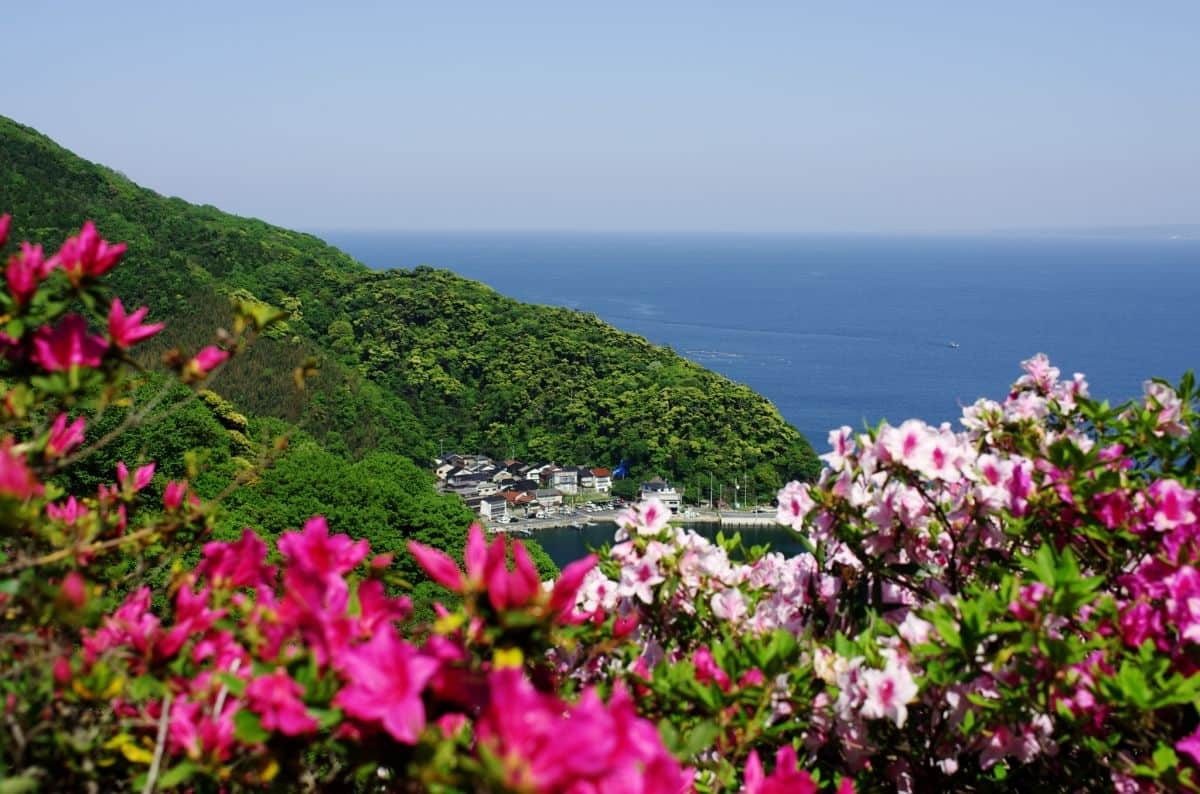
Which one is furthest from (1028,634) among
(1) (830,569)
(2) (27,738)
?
(2) (27,738)

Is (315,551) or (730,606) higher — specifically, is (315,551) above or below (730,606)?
above

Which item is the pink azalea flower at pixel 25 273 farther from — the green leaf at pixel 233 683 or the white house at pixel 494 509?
the white house at pixel 494 509

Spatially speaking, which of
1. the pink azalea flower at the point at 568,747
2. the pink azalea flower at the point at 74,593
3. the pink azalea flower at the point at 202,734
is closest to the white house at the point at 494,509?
the pink azalea flower at the point at 202,734

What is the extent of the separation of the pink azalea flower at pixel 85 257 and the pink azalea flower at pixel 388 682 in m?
0.92

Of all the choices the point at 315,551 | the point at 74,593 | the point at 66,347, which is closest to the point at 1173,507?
the point at 315,551

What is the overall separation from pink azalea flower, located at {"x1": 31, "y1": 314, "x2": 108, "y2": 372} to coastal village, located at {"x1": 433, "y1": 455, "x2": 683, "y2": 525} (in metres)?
35.5

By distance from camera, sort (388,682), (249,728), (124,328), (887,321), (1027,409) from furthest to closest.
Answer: (887,321)
(1027,409)
(124,328)
(249,728)
(388,682)

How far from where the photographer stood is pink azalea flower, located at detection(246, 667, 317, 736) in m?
1.11

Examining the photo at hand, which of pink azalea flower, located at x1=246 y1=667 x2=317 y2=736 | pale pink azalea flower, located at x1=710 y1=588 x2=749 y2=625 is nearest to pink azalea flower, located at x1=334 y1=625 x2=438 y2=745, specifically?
pink azalea flower, located at x1=246 y1=667 x2=317 y2=736

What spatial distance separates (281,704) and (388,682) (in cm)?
21

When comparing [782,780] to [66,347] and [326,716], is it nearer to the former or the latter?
[326,716]

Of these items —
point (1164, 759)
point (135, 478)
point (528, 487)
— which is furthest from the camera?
point (528, 487)

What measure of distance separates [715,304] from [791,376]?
46.0 m

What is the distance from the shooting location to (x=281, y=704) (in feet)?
3.69
